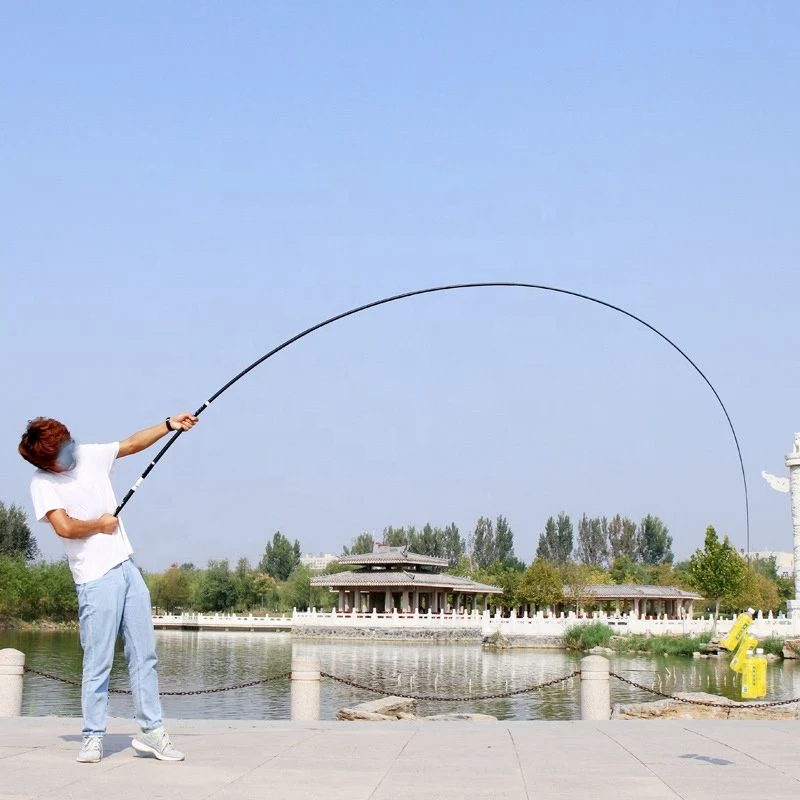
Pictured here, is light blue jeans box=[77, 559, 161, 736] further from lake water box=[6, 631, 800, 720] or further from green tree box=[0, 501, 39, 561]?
green tree box=[0, 501, 39, 561]

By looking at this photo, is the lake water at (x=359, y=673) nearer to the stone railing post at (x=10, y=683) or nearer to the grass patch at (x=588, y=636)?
the grass patch at (x=588, y=636)

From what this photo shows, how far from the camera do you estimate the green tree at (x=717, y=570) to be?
5569cm

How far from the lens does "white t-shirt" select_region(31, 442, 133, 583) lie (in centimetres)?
663

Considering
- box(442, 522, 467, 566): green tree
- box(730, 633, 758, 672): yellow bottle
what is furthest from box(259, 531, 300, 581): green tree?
box(730, 633, 758, 672): yellow bottle

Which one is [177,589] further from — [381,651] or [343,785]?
[343,785]

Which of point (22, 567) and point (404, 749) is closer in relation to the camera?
point (404, 749)

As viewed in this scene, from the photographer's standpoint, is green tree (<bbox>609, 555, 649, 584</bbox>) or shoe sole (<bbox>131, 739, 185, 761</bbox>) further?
green tree (<bbox>609, 555, 649, 584</bbox>)

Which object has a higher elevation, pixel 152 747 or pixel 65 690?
pixel 152 747

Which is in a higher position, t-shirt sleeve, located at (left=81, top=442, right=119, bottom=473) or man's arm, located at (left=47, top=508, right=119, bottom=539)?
t-shirt sleeve, located at (left=81, top=442, right=119, bottom=473)

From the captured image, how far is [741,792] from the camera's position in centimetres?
612

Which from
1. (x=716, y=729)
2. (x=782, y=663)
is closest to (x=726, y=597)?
(x=782, y=663)

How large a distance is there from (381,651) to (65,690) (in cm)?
2652

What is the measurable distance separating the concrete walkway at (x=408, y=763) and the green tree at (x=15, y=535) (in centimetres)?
7564

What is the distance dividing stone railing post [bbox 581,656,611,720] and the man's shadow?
5.45 metres
